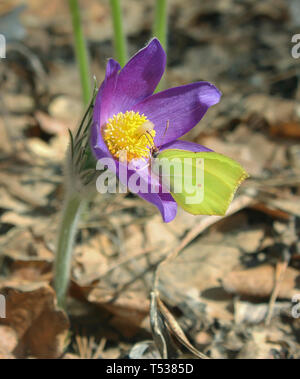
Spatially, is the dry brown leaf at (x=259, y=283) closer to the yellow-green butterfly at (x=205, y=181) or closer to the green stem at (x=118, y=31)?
the yellow-green butterfly at (x=205, y=181)

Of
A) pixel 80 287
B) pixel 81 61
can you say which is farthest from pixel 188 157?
pixel 81 61

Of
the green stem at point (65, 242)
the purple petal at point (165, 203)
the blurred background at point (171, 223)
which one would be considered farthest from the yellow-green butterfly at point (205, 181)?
the blurred background at point (171, 223)

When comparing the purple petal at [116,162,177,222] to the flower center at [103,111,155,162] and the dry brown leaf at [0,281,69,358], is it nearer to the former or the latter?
the flower center at [103,111,155,162]

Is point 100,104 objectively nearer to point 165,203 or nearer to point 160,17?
point 165,203

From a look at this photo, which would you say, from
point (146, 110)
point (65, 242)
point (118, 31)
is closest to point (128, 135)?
point (146, 110)

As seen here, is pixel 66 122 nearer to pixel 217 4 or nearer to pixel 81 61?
pixel 81 61
